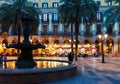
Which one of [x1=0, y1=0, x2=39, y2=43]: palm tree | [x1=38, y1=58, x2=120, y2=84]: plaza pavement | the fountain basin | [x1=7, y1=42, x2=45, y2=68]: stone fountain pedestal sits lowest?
[x1=38, y1=58, x2=120, y2=84]: plaza pavement

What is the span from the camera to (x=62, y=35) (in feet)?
255

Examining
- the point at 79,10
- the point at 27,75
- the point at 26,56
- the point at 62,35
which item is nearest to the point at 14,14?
the point at 79,10

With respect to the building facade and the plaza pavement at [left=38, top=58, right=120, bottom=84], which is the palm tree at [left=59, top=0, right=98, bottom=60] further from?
the building facade

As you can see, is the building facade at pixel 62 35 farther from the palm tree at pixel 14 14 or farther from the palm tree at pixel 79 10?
the palm tree at pixel 14 14

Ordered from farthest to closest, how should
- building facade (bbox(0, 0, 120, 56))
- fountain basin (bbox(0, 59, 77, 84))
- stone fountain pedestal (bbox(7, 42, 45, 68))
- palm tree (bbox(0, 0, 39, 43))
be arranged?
building facade (bbox(0, 0, 120, 56)), palm tree (bbox(0, 0, 39, 43)), stone fountain pedestal (bbox(7, 42, 45, 68)), fountain basin (bbox(0, 59, 77, 84))

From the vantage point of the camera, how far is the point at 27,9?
4694cm

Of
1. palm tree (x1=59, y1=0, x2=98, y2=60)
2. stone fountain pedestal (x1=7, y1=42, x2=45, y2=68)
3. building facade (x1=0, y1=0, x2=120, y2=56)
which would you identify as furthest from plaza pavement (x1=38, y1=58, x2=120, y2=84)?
building facade (x1=0, y1=0, x2=120, y2=56)

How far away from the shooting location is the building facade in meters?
77.1

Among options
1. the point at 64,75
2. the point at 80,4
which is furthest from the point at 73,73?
the point at 80,4

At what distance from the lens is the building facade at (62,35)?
7706 centimetres

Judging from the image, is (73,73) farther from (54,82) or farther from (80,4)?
(80,4)

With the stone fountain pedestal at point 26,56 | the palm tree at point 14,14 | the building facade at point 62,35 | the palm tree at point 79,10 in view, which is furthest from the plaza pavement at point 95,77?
the building facade at point 62,35

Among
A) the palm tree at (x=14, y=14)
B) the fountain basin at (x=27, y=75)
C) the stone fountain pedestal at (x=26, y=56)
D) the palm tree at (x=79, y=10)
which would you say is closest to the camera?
the fountain basin at (x=27, y=75)

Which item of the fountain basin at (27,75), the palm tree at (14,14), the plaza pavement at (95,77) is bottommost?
the plaza pavement at (95,77)
